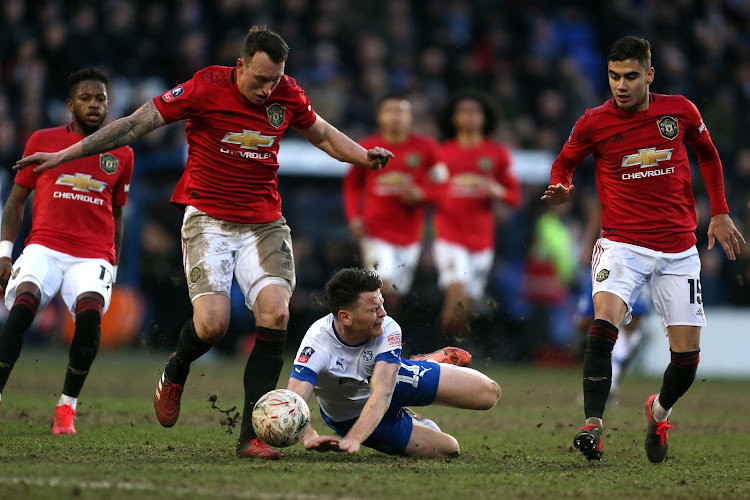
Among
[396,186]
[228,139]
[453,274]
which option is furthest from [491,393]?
[453,274]

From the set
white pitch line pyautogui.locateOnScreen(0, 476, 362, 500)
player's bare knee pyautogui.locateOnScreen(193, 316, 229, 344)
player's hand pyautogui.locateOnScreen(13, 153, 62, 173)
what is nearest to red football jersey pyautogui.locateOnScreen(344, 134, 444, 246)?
player's bare knee pyautogui.locateOnScreen(193, 316, 229, 344)

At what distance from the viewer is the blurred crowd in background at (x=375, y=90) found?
16625 millimetres

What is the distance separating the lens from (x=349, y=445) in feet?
20.5

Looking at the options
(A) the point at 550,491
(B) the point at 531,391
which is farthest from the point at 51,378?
(A) the point at 550,491

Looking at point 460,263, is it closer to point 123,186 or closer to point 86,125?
point 123,186

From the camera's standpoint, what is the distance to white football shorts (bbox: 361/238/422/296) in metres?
12.9

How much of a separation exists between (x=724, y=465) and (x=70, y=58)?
12.6 meters

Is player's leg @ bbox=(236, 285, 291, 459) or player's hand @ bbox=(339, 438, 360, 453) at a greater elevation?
player's leg @ bbox=(236, 285, 291, 459)

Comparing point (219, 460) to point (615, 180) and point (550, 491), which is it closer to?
point (550, 491)

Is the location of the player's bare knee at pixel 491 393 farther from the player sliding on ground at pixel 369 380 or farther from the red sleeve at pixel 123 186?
the red sleeve at pixel 123 186

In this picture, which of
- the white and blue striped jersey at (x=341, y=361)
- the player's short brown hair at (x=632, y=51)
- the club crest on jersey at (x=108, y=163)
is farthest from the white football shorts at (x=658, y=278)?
the club crest on jersey at (x=108, y=163)

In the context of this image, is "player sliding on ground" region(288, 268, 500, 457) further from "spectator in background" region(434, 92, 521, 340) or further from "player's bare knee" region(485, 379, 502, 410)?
"spectator in background" region(434, 92, 521, 340)

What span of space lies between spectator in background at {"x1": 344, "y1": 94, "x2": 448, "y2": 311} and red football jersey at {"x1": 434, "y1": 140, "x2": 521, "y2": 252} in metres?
0.46

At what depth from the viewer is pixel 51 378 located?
12.2 metres
